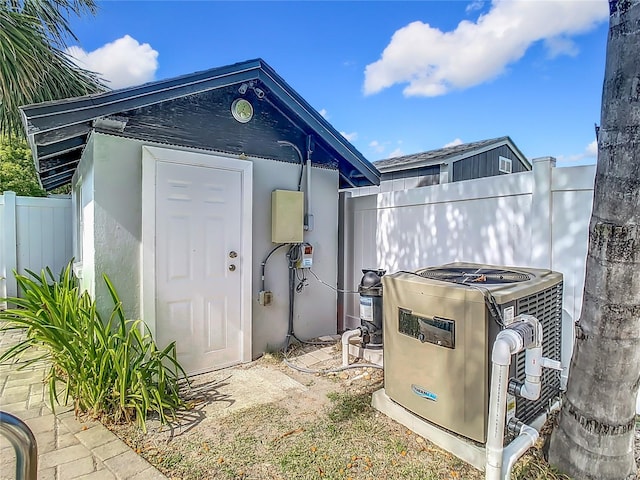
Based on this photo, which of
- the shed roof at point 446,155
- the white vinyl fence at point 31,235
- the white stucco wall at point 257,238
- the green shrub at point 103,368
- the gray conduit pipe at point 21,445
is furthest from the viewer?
the shed roof at point 446,155

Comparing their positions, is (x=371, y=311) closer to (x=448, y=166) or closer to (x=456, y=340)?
(x=456, y=340)

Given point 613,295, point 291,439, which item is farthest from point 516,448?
point 291,439

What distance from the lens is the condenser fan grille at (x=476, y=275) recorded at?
2.59m

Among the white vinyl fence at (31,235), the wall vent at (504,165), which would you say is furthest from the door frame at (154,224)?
the wall vent at (504,165)

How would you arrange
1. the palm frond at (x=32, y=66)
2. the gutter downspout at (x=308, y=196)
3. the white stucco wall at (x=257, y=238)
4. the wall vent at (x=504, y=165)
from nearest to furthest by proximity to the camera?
the white stucco wall at (x=257, y=238) < the palm frond at (x=32, y=66) < the gutter downspout at (x=308, y=196) < the wall vent at (x=504, y=165)

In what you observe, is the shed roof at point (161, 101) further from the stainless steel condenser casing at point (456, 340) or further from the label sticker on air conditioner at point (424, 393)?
the label sticker on air conditioner at point (424, 393)

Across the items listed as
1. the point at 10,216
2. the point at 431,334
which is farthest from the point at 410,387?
the point at 10,216

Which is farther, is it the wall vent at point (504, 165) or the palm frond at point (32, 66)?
the wall vent at point (504, 165)

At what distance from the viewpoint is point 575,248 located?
3.04m

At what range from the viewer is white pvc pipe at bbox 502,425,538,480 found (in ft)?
6.58

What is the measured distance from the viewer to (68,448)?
8.25 feet

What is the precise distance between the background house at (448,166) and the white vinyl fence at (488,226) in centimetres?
507

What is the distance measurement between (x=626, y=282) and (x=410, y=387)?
1.48m

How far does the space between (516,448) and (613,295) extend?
100 centimetres
